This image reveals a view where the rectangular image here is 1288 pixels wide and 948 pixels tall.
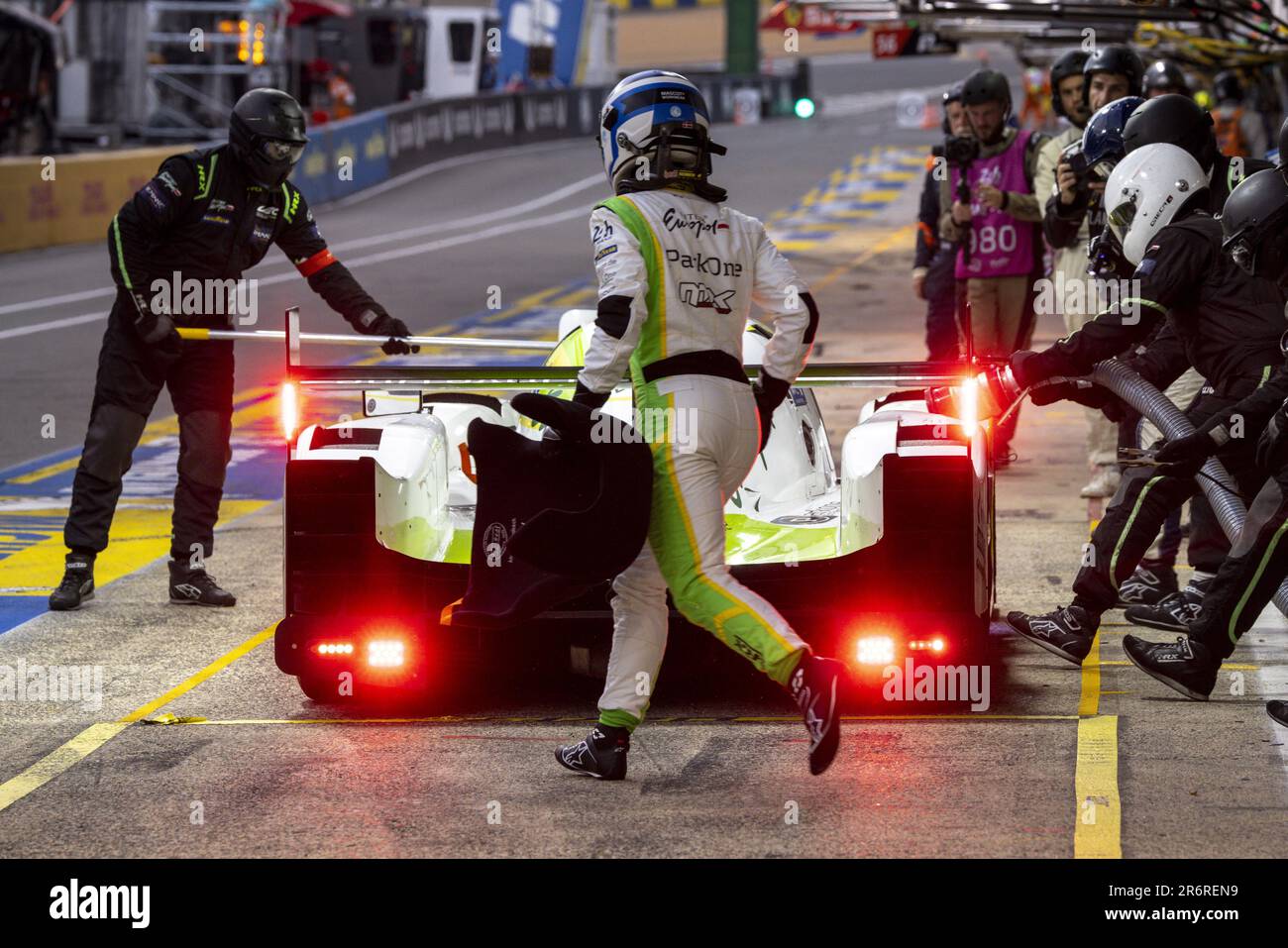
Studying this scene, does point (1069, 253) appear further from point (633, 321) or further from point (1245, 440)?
point (633, 321)

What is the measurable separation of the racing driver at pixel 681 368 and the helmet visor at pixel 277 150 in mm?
2740

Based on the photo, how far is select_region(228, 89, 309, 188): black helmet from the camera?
27.6 feet

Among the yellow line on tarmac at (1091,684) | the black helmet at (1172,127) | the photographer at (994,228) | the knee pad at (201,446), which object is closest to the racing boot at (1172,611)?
the yellow line on tarmac at (1091,684)

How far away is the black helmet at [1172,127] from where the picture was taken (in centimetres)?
755

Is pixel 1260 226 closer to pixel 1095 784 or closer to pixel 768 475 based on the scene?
pixel 1095 784

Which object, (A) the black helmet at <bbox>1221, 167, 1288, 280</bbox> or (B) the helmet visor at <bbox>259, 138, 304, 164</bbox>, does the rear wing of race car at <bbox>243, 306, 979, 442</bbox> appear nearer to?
(A) the black helmet at <bbox>1221, 167, 1288, 280</bbox>

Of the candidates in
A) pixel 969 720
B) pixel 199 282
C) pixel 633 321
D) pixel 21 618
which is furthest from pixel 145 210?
pixel 969 720

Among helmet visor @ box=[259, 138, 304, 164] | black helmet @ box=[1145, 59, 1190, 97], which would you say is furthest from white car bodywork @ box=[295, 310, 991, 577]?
black helmet @ box=[1145, 59, 1190, 97]

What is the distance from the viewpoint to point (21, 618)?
8.40 meters

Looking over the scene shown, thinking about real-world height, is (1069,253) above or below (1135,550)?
above

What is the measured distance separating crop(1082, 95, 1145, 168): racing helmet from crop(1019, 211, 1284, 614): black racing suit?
84 centimetres

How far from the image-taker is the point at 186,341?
27.9 ft

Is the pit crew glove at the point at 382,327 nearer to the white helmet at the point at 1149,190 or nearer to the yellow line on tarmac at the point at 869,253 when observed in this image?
the white helmet at the point at 1149,190
